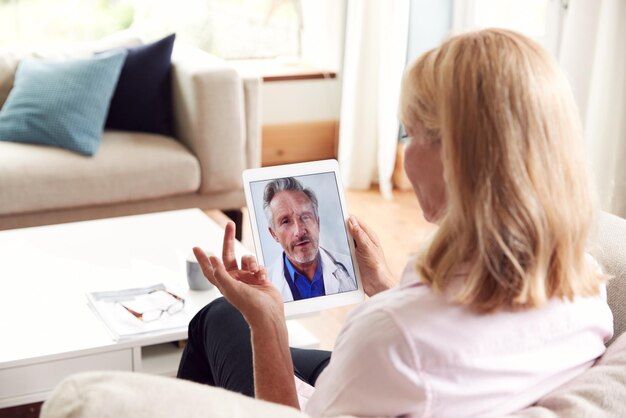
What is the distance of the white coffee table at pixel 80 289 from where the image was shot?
1896mm

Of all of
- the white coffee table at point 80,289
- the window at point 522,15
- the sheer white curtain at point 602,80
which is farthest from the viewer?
the window at point 522,15

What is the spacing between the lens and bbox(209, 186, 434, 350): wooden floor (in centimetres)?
288

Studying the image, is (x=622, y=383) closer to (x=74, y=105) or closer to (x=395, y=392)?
(x=395, y=392)

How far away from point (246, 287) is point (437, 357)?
0.39 metres

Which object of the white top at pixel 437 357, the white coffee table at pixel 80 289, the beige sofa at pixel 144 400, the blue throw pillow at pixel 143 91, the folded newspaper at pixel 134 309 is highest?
the beige sofa at pixel 144 400

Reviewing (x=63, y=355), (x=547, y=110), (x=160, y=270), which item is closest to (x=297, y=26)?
(x=160, y=270)

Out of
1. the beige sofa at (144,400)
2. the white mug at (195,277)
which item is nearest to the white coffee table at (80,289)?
the white mug at (195,277)

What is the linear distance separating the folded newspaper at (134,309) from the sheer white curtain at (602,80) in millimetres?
1680

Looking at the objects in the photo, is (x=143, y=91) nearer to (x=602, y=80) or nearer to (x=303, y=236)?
(x=602, y=80)

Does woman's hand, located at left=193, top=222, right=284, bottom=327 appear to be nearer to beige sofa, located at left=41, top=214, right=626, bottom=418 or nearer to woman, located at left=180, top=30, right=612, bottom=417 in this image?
A: woman, located at left=180, top=30, right=612, bottom=417

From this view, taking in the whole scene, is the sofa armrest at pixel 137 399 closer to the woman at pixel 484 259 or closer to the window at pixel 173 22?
the woman at pixel 484 259

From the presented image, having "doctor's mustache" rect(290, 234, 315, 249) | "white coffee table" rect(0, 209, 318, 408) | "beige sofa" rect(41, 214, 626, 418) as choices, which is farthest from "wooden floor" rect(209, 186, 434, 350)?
"beige sofa" rect(41, 214, 626, 418)

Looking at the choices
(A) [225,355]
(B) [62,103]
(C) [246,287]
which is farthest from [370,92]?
(C) [246,287]

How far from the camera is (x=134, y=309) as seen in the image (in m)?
2.09
